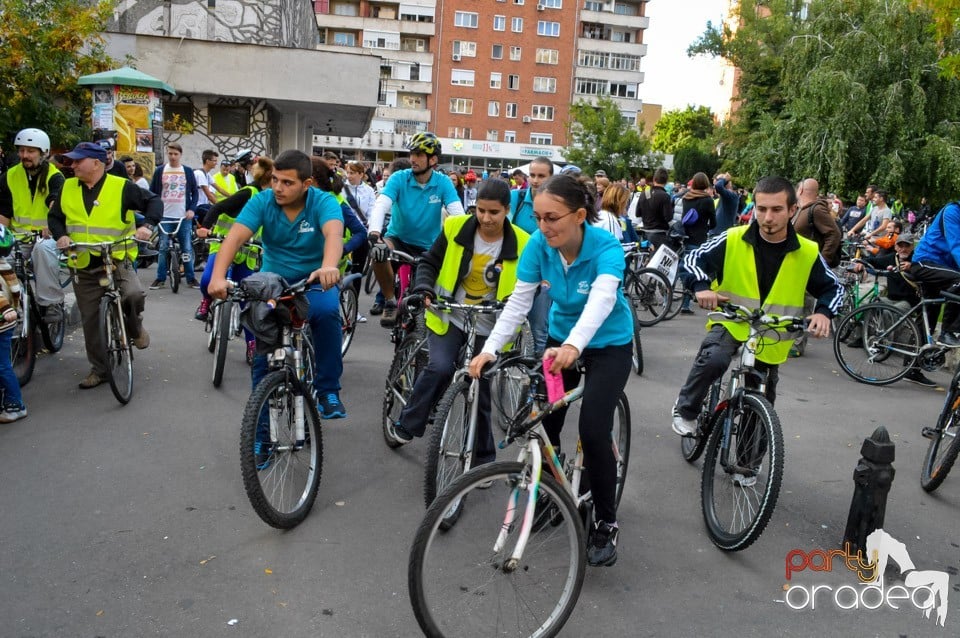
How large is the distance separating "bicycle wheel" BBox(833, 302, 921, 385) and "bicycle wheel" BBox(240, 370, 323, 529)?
21.8ft

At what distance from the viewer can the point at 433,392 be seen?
16.7ft

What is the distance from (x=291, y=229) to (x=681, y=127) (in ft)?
289

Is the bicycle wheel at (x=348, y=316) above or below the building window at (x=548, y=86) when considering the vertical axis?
below

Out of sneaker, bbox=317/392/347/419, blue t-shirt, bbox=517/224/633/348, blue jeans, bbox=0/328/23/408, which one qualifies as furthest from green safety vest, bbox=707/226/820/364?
blue jeans, bbox=0/328/23/408

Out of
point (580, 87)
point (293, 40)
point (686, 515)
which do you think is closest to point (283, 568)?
point (686, 515)

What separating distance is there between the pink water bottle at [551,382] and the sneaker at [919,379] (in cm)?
681

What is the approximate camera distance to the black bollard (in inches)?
181

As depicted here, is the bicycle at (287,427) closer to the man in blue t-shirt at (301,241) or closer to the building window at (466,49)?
the man in blue t-shirt at (301,241)

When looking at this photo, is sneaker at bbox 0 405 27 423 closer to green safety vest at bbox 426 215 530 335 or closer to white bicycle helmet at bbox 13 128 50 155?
white bicycle helmet at bbox 13 128 50 155

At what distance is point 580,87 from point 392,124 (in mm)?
17894

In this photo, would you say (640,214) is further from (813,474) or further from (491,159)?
(491,159)

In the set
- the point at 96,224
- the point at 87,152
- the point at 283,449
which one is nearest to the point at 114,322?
the point at 96,224

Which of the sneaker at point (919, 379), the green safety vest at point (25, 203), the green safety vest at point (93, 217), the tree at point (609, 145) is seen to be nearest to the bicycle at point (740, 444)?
the green safety vest at point (93, 217)

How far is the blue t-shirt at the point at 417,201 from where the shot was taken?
777 centimetres
